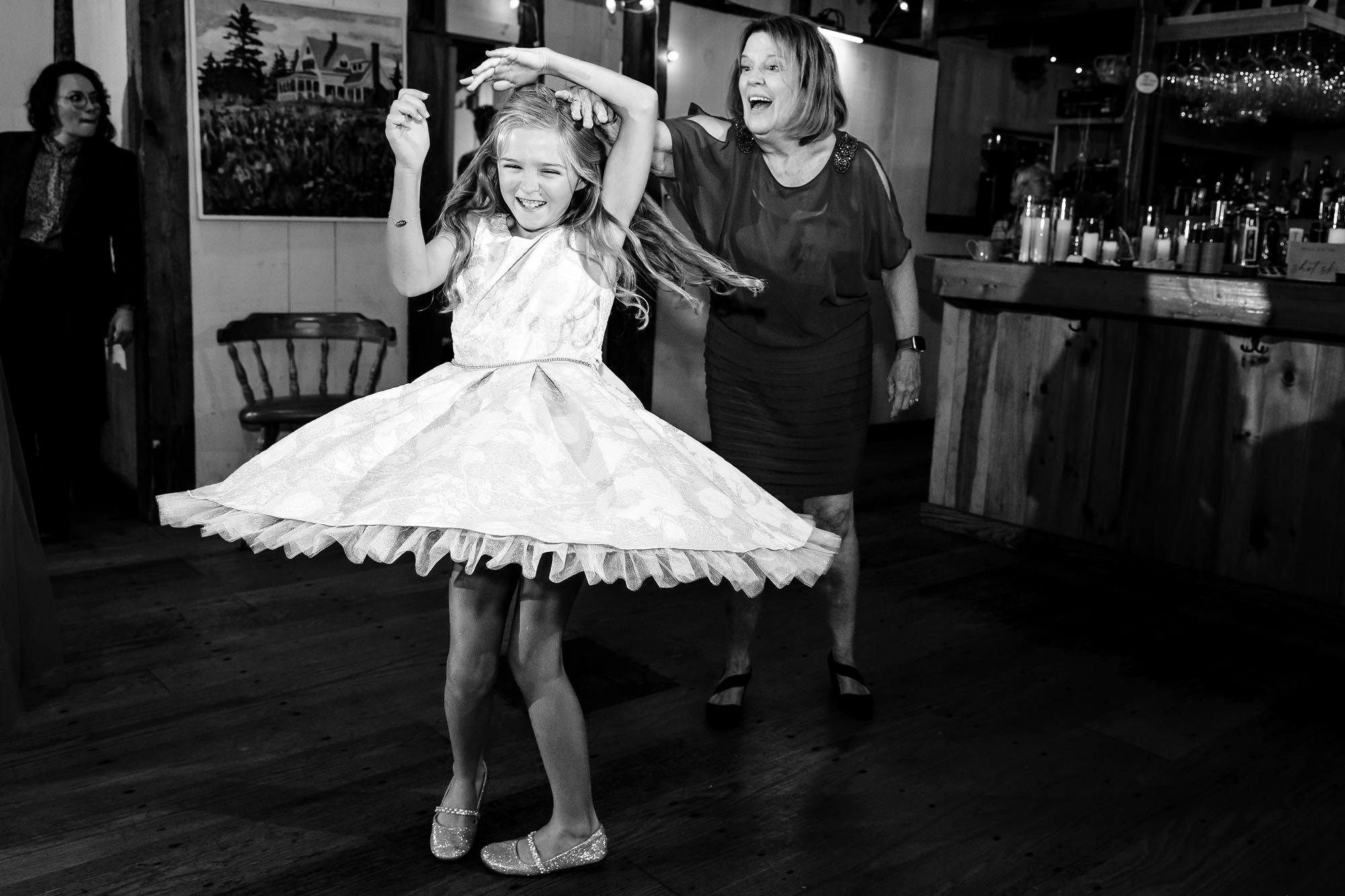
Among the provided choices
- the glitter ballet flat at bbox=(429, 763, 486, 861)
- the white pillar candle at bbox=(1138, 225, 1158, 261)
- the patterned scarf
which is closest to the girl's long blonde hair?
the glitter ballet flat at bbox=(429, 763, 486, 861)

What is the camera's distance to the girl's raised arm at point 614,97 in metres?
1.88

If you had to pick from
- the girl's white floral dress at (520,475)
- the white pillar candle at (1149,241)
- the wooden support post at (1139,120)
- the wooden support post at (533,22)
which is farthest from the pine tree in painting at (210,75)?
the wooden support post at (1139,120)

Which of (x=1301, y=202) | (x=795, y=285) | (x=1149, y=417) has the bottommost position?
(x=1149, y=417)

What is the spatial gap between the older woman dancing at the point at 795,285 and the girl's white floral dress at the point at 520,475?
0.74m

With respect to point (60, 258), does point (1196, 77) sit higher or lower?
higher

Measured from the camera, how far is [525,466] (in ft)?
5.76

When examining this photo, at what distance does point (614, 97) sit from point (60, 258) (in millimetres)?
3019

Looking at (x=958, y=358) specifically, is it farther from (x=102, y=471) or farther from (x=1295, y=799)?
(x=102, y=471)

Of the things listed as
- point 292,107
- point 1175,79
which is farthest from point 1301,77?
point 292,107

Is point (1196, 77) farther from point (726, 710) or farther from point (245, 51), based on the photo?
point (726, 710)

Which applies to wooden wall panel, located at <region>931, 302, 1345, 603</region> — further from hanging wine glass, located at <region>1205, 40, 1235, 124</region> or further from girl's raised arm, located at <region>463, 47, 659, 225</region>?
girl's raised arm, located at <region>463, 47, 659, 225</region>

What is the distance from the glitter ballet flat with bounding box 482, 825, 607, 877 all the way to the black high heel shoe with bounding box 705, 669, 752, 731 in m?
0.71

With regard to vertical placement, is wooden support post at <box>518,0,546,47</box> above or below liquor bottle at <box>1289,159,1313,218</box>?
above

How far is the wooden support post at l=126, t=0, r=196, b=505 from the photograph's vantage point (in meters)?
4.12
